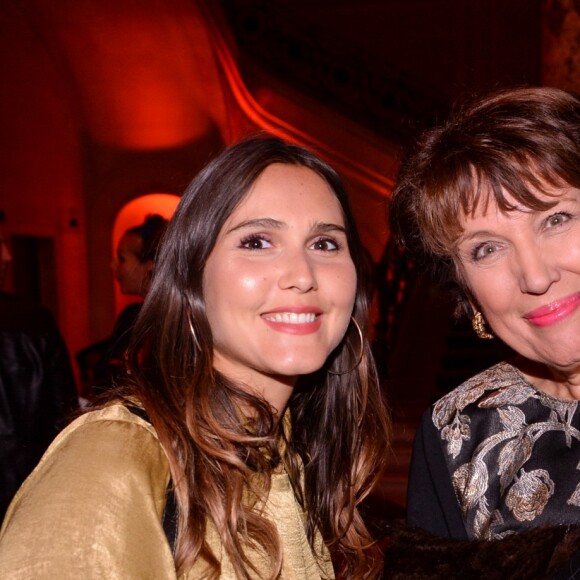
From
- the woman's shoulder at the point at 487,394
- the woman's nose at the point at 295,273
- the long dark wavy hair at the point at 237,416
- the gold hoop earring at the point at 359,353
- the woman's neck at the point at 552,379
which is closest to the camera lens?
the long dark wavy hair at the point at 237,416

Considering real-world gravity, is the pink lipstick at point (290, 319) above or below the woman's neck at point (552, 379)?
above

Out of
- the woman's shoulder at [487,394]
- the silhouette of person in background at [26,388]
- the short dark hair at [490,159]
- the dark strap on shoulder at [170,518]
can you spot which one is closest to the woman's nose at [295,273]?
the short dark hair at [490,159]

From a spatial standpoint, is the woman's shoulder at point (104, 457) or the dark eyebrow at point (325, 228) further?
the dark eyebrow at point (325, 228)

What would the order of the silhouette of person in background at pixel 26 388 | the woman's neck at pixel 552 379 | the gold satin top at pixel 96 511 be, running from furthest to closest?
the silhouette of person in background at pixel 26 388 < the woman's neck at pixel 552 379 < the gold satin top at pixel 96 511

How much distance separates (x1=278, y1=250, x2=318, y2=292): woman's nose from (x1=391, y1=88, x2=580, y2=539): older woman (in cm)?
43

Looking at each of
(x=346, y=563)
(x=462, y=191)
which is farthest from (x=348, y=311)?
(x=346, y=563)

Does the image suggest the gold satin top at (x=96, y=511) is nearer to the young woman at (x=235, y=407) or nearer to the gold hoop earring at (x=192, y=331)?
the young woman at (x=235, y=407)

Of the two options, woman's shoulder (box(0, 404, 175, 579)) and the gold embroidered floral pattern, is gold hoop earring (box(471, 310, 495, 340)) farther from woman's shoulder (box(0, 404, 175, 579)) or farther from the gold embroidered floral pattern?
woman's shoulder (box(0, 404, 175, 579))

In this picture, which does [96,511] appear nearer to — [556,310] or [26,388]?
[556,310]

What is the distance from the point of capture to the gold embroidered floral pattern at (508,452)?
204 cm

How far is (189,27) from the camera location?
10016 millimetres

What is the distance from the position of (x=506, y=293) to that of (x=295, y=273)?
0.57 m

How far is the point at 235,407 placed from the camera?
206 cm

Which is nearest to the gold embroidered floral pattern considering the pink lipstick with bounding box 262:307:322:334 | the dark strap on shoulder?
the pink lipstick with bounding box 262:307:322:334
